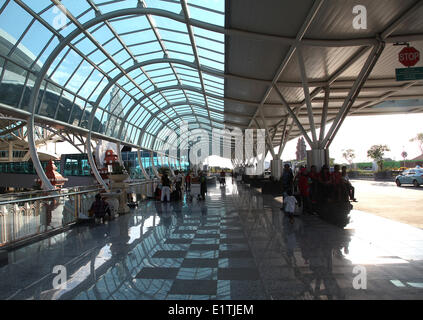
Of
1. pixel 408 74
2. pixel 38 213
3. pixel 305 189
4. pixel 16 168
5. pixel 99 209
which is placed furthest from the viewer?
pixel 16 168

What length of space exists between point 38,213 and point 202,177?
31.3 ft

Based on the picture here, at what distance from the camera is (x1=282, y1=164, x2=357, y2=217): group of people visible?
859 centimetres

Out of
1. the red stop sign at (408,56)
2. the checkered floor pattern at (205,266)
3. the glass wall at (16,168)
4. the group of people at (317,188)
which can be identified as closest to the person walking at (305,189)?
the group of people at (317,188)

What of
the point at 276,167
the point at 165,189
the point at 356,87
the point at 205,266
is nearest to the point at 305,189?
the point at 356,87

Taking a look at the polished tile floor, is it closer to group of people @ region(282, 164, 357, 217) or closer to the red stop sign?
group of people @ region(282, 164, 357, 217)

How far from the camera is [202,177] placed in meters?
15.9

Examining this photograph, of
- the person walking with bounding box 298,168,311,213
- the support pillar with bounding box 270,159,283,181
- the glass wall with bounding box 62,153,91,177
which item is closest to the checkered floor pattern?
the person walking with bounding box 298,168,311,213

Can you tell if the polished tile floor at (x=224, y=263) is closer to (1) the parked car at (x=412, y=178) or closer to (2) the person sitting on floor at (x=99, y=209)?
(2) the person sitting on floor at (x=99, y=209)

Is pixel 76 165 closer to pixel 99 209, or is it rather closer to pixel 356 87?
pixel 99 209

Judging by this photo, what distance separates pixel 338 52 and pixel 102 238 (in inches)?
422

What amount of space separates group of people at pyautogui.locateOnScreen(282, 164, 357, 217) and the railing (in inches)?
259

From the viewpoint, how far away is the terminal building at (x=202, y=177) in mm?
4227

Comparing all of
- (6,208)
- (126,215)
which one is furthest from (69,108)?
(6,208)
